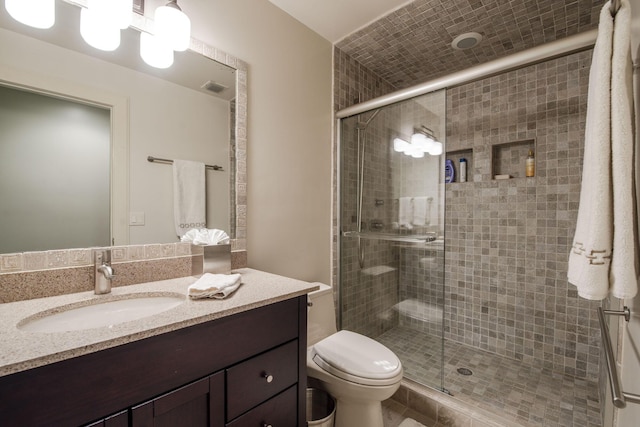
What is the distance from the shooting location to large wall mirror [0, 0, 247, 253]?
0.98 meters

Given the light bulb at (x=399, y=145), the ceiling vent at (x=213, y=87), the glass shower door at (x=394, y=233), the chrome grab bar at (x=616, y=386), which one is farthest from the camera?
the light bulb at (x=399, y=145)

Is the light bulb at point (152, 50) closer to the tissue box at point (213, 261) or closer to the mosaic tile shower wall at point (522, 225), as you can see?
the tissue box at point (213, 261)

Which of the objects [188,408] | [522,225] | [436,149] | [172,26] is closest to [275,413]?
[188,408]

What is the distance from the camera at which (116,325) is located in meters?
0.74

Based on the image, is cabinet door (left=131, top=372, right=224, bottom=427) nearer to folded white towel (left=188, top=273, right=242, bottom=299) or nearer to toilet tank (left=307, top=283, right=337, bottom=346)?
folded white towel (left=188, top=273, right=242, bottom=299)

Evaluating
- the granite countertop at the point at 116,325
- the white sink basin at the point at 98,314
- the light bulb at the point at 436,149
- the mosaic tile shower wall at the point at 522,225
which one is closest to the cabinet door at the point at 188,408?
the granite countertop at the point at 116,325

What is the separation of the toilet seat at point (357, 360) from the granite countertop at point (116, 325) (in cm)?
49

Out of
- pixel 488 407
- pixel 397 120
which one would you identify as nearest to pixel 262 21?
pixel 397 120

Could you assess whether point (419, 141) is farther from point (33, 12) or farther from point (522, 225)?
point (33, 12)

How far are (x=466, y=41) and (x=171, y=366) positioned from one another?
2453mm

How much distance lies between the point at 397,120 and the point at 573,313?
184cm

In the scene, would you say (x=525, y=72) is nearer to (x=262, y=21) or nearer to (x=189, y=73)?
(x=262, y=21)

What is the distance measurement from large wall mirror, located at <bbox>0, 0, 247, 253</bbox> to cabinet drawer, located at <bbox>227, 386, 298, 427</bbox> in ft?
2.54

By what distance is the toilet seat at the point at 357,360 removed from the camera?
1291mm
